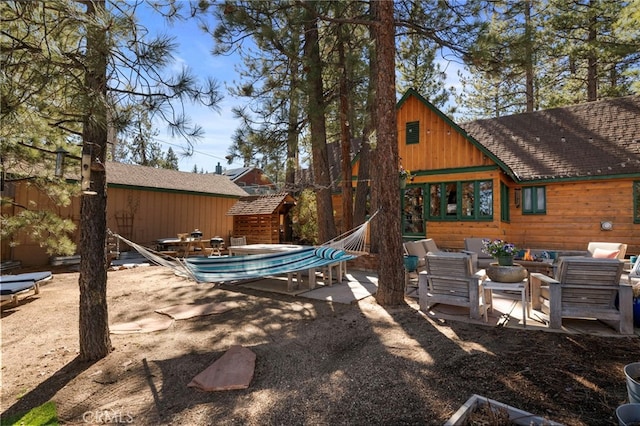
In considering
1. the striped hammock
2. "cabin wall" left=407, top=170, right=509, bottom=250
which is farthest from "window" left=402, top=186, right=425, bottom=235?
the striped hammock

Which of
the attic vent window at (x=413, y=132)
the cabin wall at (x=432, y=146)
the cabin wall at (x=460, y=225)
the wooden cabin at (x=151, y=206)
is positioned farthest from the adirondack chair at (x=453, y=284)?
the wooden cabin at (x=151, y=206)

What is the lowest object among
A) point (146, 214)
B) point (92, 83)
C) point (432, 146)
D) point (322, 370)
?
point (322, 370)

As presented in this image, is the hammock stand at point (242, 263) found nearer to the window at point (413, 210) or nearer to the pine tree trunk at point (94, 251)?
the pine tree trunk at point (94, 251)

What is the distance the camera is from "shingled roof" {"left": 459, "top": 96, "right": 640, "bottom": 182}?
27.2 feet

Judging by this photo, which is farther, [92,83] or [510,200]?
[510,200]

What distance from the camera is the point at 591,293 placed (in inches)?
138

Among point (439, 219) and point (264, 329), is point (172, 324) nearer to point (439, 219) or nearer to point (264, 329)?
point (264, 329)

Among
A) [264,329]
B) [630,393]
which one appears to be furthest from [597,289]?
[264,329]

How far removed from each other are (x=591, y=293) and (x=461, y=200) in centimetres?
599

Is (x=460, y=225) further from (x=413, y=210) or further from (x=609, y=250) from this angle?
(x=609, y=250)

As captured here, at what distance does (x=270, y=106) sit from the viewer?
8.35 metres

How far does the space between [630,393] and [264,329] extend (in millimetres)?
3263

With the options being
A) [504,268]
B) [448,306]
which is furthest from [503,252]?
[448,306]

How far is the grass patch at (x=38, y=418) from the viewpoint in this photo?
8.07 feet
